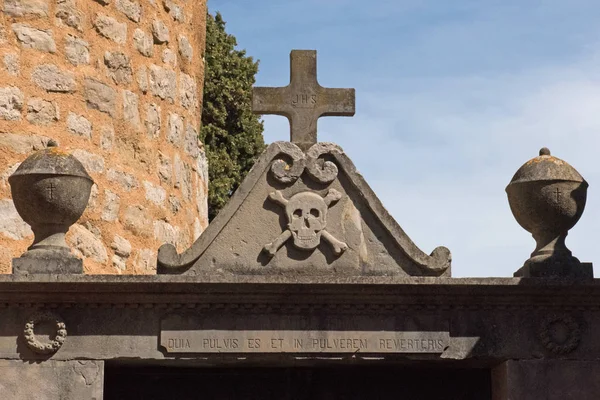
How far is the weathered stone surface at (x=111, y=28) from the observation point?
35.1ft

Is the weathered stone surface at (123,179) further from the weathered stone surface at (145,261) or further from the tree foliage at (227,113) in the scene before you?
the tree foliage at (227,113)

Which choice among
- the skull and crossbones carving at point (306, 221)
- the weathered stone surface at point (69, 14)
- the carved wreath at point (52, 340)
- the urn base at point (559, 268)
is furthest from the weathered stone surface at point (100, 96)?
the urn base at point (559, 268)

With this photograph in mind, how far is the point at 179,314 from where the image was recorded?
8312 mm

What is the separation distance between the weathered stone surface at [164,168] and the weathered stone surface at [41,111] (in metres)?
1.28

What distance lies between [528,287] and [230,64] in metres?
13.9

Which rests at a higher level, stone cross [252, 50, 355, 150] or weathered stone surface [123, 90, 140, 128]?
weathered stone surface [123, 90, 140, 128]

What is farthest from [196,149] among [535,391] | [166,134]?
[535,391]

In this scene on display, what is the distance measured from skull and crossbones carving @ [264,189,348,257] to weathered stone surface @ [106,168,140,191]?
242cm

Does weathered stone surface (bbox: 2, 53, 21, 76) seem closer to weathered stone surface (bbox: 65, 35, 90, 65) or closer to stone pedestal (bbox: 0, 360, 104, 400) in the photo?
weathered stone surface (bbox: 65, 35, 90, 65)

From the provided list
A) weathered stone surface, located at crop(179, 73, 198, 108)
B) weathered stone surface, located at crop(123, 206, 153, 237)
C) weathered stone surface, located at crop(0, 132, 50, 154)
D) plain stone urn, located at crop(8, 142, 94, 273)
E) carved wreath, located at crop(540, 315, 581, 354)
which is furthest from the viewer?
Answer: weathered stone surface, located at crop(179, 73, 198, 108)

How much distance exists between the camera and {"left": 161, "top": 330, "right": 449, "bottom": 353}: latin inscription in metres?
8.27

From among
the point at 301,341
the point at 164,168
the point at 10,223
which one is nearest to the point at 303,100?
the point at 301,341

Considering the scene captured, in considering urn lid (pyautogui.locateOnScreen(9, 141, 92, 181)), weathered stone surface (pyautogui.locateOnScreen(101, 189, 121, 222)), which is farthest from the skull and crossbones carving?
weathered stone surface (pyautogui.locateOnScreen(101, 189, 121, 222))

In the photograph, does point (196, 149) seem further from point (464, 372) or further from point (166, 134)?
point (464, 372)
